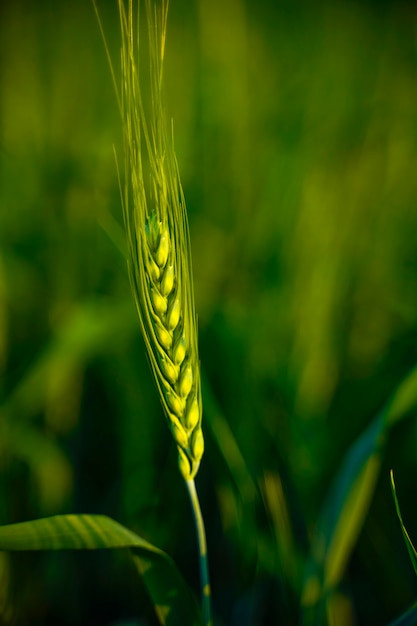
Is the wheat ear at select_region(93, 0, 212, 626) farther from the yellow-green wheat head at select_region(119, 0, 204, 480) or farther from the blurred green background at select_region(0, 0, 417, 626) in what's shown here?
the blurred green background at select_region(0, 0, 417, 626)

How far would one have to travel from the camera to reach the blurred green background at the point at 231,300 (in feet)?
1.99

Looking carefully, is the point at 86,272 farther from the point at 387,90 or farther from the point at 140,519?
the point at 387,90

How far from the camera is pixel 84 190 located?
98cm

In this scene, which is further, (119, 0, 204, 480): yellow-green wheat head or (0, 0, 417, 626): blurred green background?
(0, 0, 417, 626): blurred green background

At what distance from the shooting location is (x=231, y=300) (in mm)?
824

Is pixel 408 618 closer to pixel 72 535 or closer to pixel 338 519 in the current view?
pixel 338 519

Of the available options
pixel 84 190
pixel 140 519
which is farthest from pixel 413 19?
pixel 140 519

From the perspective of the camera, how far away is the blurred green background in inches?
23.9

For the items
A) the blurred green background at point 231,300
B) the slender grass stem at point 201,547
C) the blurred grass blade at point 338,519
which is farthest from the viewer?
the blurred green background at point 231,300

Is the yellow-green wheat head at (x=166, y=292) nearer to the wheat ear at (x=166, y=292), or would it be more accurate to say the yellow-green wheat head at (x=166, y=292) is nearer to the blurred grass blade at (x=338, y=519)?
the wheat ear at (x=166, y=292)

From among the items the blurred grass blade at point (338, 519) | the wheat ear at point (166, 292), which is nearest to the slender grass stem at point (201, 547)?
the wheat ear at point (166, 292)

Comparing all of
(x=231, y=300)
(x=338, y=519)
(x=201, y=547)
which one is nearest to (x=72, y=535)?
(x=201, y=547)

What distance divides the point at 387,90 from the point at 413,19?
21 cm

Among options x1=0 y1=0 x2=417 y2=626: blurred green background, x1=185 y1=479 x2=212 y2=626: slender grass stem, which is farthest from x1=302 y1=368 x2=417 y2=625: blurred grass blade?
x1=185 y1=479 x2=212 y2=626: slender grass stem
